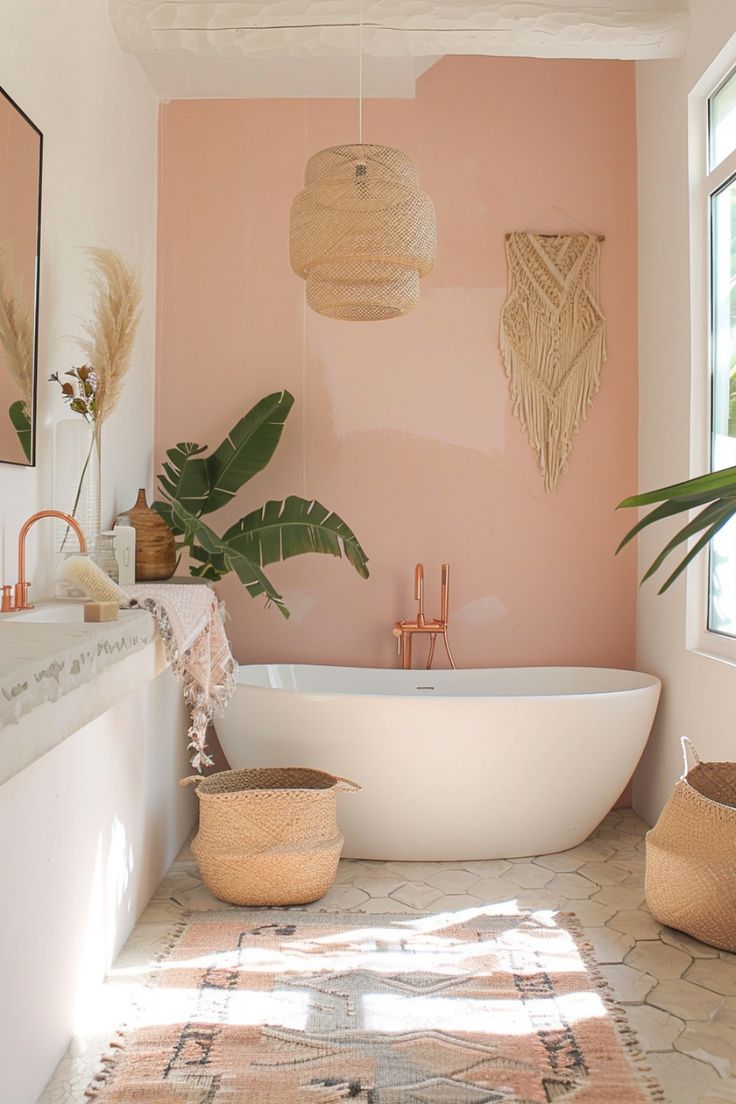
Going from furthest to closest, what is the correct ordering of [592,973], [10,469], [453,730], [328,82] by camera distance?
1. [328,82]
2. [453,730]
3. [592,973]
4. [10,469]

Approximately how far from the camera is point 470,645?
165 inches

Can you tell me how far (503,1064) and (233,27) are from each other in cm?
316

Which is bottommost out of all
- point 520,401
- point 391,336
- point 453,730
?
point 453,730

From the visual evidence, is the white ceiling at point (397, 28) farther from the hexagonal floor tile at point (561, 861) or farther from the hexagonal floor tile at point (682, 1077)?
the hexagonal floor tile at point (682, 1077)

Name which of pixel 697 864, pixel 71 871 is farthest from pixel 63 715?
pixel 697 864

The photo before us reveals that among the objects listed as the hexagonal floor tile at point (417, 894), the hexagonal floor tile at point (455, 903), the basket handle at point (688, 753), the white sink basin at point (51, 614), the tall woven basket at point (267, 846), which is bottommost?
the hexagonal floor tile at point (417, 894)

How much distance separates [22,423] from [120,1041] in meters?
1.40

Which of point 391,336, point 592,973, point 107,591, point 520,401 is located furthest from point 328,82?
point 592,973

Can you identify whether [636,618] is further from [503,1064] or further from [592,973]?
[503,1064]

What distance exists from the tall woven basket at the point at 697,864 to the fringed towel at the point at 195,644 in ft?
4.25

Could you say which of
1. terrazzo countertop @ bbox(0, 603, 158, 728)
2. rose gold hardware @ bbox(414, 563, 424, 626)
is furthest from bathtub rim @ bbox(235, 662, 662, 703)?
terrazzo countertop @ bbox(0, 603, 158, 728)

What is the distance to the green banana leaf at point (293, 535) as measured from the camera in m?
3.70

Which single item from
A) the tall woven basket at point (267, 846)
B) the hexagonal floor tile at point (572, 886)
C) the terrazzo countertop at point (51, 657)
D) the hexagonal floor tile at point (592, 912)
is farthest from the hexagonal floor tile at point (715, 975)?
the terrazzo countertop at point (51, 657)

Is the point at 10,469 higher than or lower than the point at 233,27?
lower
